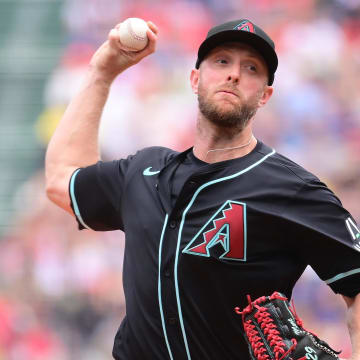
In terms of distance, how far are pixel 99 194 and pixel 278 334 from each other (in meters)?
0.91

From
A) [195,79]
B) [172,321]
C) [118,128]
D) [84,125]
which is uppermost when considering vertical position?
[195,79]

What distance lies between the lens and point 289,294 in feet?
8.32

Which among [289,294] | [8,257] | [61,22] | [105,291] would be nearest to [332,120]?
[105,291]

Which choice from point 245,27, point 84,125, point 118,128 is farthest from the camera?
point 118,128

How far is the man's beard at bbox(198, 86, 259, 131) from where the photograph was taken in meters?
2.59

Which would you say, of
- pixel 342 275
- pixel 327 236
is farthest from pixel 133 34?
pixel 342 275

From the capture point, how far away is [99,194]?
2.84 meters

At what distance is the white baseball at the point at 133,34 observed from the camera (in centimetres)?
282

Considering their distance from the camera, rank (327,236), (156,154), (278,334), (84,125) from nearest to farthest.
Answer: (278,334), (327,236), (156,154), (84,125)

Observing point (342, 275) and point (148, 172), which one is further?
point (148, 172)

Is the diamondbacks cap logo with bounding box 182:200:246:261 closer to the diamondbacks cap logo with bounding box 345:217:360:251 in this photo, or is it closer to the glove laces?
the glove laces

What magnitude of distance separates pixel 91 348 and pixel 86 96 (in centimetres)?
432

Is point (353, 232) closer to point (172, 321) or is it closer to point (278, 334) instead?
point (278, 334)

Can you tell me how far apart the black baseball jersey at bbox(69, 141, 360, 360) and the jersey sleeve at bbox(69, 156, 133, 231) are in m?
0.24
